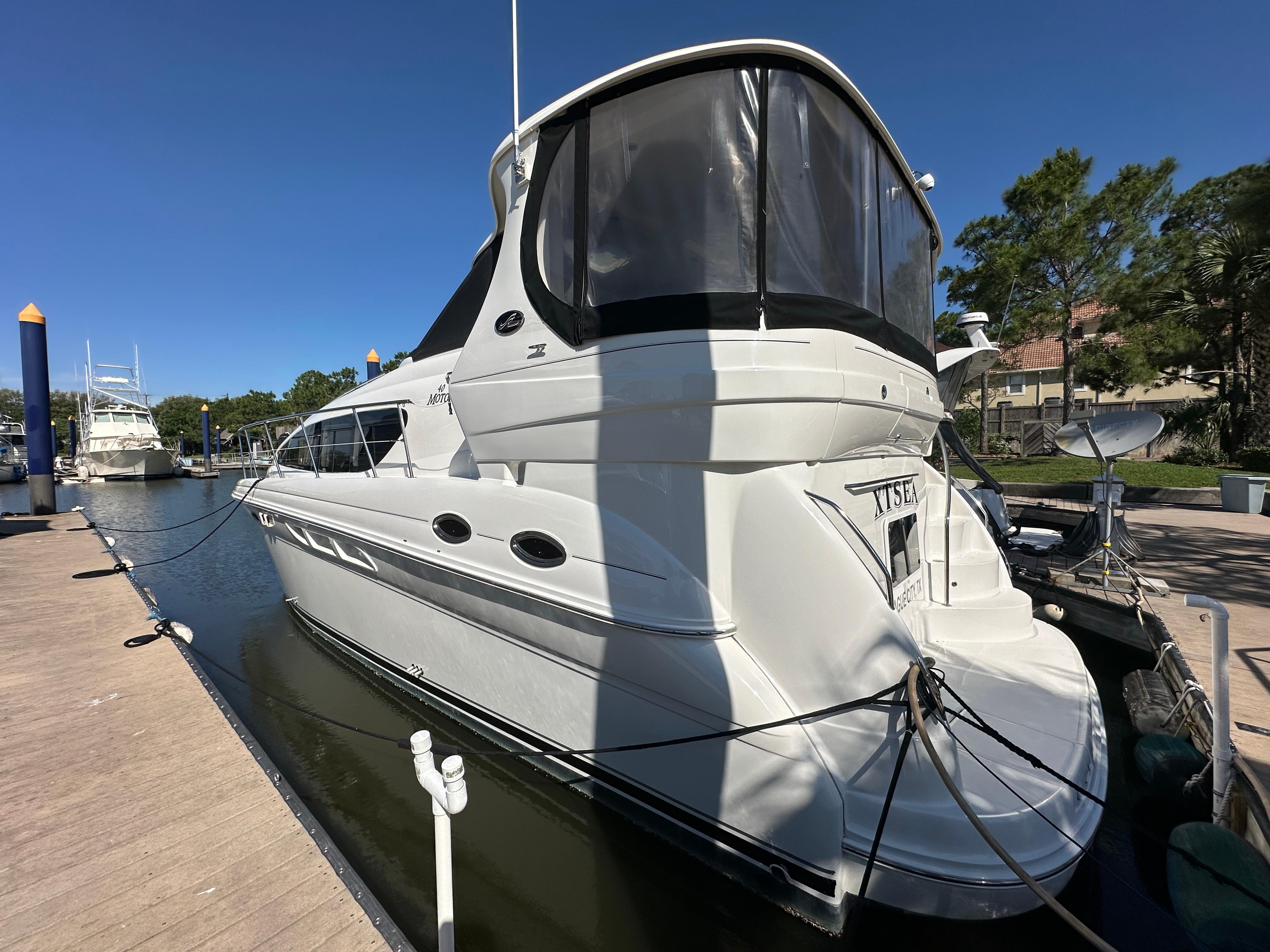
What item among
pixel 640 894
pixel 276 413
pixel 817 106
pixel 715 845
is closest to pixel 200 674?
pixel 640 894

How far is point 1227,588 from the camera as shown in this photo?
18.9 ft

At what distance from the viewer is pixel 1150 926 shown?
2586 millimetres

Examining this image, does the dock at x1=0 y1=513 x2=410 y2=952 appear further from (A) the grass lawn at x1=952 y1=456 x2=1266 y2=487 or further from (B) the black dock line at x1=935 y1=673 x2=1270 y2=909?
(A) the grass lawn at x1=952 y1=456 x2=1266 y2=487

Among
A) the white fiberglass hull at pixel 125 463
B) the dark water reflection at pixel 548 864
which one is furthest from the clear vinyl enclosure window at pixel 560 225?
the white fiberglass hull at pixel 125 463

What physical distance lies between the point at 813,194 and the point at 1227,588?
6.67m

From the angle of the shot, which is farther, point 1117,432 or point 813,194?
point 1117,432

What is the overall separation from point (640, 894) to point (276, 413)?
180 ft

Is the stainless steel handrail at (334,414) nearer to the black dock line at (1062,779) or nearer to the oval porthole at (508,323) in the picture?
the oval porthole at (508,323)

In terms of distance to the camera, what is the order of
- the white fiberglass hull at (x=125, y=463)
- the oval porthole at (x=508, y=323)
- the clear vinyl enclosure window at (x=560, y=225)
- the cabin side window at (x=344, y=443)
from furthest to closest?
the white fiberglass hull at (x=125, y=463), the cabin side window at (x=344, y=443), the oval porthole at (x=508, y=323), the clear vinyl enclosure window at (x=560, y=225)

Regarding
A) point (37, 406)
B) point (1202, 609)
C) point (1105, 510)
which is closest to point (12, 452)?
point (37, 406)

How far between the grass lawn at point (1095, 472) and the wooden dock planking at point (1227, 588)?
89.4 inches

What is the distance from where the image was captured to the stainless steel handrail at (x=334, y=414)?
13.5ft

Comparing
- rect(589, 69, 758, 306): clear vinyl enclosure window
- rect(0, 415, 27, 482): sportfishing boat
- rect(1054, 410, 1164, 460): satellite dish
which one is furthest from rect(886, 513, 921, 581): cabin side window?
rect(0, 415, 27, 482): sportfishing boat

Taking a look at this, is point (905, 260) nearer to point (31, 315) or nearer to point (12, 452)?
point (31, 315)
